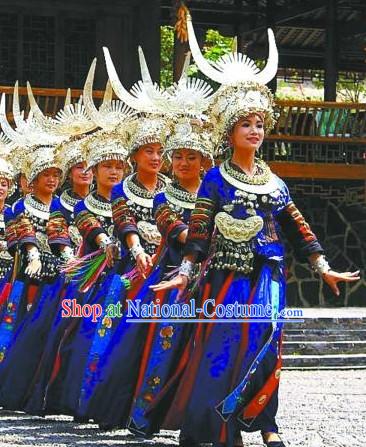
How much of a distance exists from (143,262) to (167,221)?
0.85 ft

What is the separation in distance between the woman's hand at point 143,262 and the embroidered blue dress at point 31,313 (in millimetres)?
1761

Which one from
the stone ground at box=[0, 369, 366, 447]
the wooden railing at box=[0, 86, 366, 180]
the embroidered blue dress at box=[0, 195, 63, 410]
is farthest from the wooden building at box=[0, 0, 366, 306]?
the embroidered blue dress at box=[0, 195, 63, 410]

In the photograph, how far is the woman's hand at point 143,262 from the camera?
26.3 feet

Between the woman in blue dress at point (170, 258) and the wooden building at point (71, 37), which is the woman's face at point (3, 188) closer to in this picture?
the woman in blue dress at point (170, 258)

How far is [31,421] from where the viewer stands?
9.42 metres

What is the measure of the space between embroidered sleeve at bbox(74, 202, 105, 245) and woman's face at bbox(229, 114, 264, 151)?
1.82 metres

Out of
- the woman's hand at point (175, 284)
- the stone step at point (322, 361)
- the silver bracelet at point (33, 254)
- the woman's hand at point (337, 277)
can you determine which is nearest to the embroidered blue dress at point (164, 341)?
the woman's hand at point (175, 284)

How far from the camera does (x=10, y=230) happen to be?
9977 millimetres

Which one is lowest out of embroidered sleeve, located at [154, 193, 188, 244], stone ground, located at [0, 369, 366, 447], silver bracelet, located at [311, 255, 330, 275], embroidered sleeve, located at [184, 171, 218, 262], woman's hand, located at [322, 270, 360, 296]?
stone ground, located at [0, 369, 366, 447]

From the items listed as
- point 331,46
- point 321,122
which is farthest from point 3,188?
point 331,46

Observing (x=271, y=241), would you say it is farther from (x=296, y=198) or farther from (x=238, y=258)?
(x=296, y=198)

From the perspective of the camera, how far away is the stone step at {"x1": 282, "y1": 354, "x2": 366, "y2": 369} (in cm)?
1368

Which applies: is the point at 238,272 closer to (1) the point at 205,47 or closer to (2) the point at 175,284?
(2) the point at 175,284

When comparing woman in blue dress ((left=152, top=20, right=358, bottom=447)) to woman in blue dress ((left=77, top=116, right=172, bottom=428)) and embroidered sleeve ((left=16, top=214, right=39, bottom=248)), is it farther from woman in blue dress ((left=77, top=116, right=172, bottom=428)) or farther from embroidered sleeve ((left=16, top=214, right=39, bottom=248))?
embroidered sleeve ((left=16, top=214, right=39, bottom=248))
